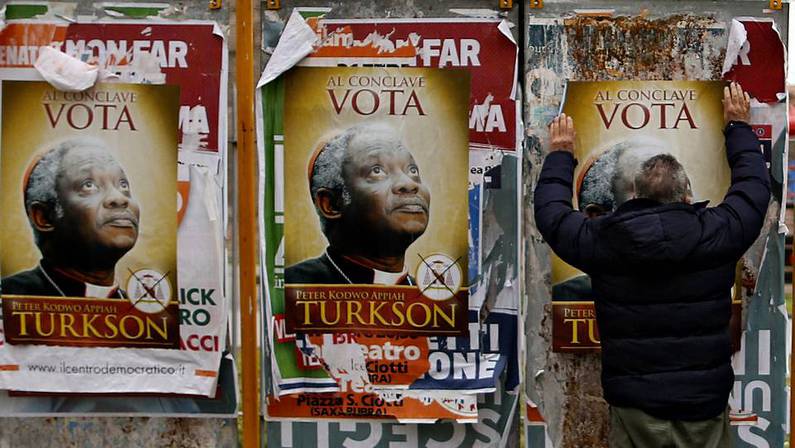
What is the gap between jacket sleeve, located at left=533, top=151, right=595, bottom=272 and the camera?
10.9 feet

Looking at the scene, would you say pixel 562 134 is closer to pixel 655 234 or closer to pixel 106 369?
pixel 655 234

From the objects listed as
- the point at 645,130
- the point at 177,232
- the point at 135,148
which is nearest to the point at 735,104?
the point at 645,130

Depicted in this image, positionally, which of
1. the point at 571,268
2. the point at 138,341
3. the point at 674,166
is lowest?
the point at 138,341

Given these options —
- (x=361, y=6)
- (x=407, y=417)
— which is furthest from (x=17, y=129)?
(x=407, y=417)

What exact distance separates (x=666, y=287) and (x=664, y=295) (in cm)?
3

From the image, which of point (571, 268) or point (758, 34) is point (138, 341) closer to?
point (571, 268)

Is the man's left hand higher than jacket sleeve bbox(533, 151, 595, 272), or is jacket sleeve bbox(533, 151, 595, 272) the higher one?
the man's left hand

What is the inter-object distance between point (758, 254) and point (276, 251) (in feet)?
A: 6.06

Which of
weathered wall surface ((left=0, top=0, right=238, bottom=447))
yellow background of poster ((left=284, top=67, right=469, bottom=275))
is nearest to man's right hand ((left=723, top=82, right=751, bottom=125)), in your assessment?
yellow background of poster ((left=284, top=67, right=469, bottom=275))

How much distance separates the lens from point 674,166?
3609 millimetres

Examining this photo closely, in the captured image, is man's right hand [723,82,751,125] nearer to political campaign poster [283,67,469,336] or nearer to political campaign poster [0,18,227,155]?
political campaign poster [283,67,469,336]

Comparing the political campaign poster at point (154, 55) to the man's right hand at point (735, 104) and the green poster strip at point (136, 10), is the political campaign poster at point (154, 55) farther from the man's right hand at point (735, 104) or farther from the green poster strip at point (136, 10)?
the man's right hand at point (735, 104)

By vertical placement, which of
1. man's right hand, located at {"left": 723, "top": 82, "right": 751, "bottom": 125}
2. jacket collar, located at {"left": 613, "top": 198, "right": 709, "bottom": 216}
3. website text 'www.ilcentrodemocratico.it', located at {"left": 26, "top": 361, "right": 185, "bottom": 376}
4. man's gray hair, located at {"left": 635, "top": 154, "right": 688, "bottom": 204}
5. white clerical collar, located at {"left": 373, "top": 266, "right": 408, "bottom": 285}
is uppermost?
man's right hand, located at {"left": 723, "top": 82, "right": 751, "bottom": 125}

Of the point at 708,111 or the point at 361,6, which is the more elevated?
the point at 361,6
